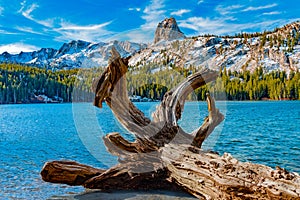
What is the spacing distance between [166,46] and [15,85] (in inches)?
6896

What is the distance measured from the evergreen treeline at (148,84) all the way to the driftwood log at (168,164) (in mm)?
692

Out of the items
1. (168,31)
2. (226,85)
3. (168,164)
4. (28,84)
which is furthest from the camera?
(28,84)

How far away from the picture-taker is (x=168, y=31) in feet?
32.2

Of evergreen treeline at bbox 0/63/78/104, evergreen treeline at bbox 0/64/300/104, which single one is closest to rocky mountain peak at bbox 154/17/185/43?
evergreen treeline at bbox 0/64/300/104

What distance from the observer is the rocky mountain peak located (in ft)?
31.8

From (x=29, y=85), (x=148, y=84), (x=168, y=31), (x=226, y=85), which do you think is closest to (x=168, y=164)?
(x=148, y=84)

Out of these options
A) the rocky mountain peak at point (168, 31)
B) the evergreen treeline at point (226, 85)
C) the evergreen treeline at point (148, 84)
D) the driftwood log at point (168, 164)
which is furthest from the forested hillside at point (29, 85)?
the driftwood log at point (168, 164)

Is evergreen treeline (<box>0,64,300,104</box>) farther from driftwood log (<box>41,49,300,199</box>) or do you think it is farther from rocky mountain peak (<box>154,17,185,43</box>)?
rocky mountain peak (<box>154,17,185,43</box>)

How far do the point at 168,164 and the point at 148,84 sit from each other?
129 inches

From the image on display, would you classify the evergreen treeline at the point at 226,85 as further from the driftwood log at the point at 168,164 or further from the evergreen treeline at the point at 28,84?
the evergreen treeline at the point at 28,84

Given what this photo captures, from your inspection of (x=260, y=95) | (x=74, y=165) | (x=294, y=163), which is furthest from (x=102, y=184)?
(x=260, y=95)

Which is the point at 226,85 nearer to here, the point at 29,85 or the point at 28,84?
the point at 29,85

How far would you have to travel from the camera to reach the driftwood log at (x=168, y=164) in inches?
227

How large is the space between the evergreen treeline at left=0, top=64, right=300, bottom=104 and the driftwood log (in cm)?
69
